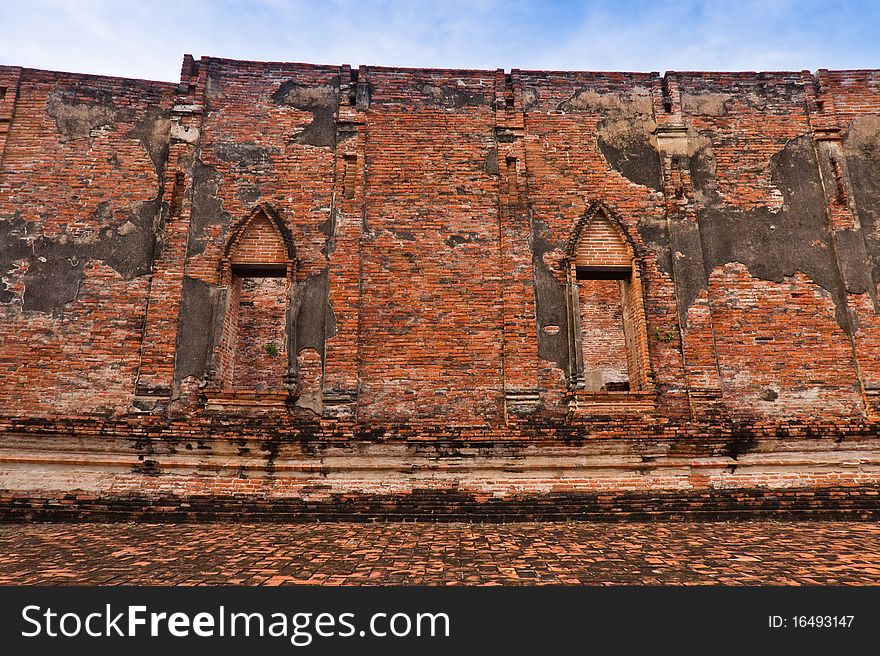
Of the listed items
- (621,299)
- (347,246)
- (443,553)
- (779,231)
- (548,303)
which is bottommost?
(443,553)

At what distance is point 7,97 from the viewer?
827 cm

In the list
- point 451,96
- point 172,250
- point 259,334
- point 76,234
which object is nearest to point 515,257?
point 451,96

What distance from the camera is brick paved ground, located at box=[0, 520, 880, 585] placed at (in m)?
4.22

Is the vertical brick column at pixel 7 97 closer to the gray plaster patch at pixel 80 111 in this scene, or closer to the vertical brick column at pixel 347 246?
the gray plaster patch at pixel 80 111

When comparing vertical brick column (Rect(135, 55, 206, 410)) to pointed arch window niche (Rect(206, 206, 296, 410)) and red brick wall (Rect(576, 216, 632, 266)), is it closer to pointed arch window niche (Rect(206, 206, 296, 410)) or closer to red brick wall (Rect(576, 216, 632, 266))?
pointed arch window niche (Rect(206, 206, 296, 410))

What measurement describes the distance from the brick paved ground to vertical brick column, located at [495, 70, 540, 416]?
1908 mm

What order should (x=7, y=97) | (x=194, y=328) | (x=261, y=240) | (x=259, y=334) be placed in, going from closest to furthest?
(x=194, y=328)
(x=261, y=240)
(x=7, y=97)
(x=259, y=334)

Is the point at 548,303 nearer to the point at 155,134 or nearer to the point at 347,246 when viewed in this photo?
the point at 347,246

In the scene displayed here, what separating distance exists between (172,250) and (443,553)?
5676mm

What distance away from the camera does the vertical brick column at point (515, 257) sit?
737 centimetres

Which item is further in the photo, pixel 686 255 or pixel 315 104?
pixel 315 104

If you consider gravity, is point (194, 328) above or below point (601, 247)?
below

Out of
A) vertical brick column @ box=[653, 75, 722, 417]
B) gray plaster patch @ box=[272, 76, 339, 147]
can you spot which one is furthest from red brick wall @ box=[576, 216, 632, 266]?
gray plaster patch @ box=[272, 76, 339, 147]

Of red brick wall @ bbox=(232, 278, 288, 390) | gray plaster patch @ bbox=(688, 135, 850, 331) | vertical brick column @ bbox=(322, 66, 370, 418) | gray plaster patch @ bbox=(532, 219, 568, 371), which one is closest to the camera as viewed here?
vertical brick column @ bbox=(322, 66, 370, 418)
